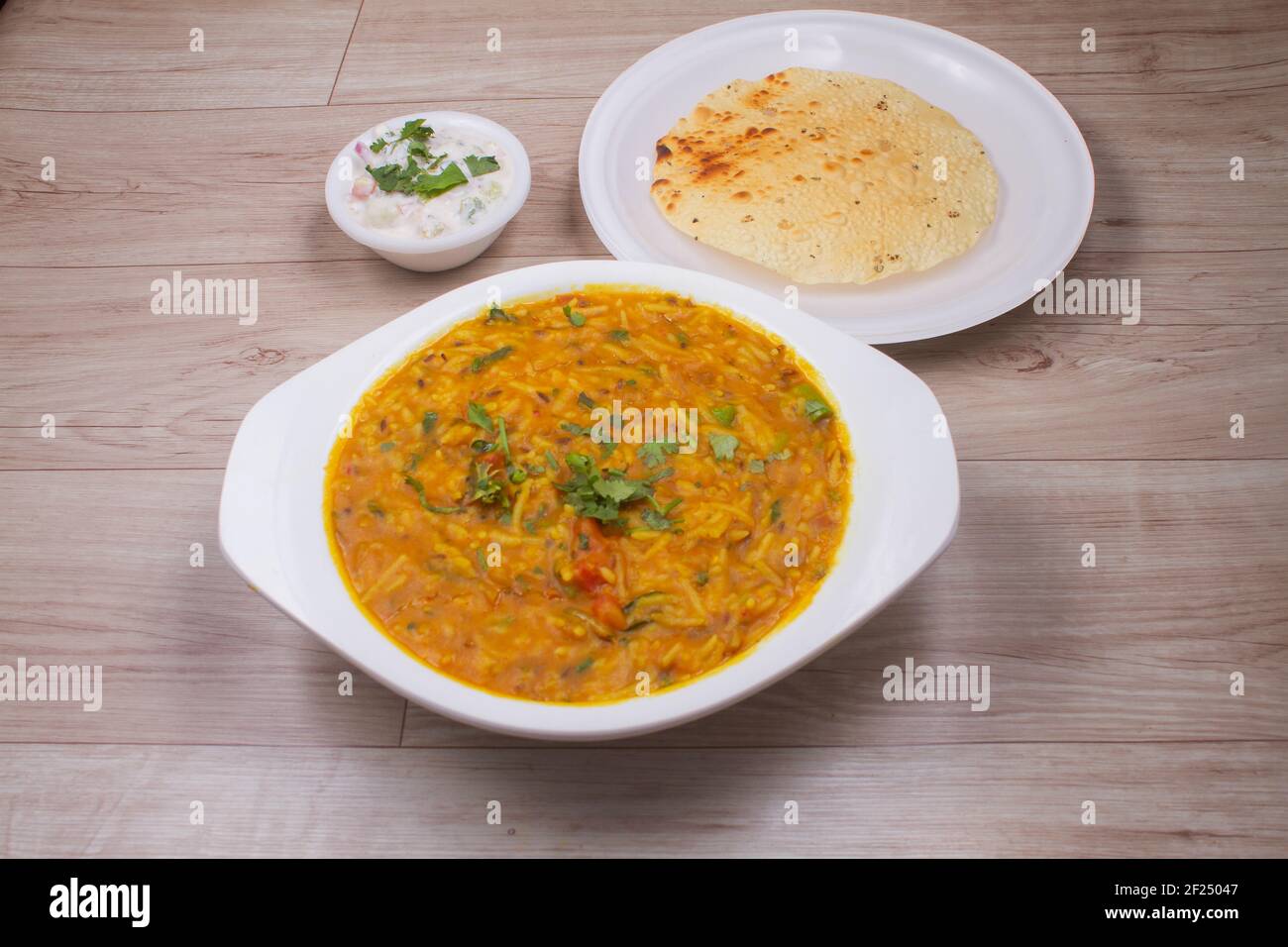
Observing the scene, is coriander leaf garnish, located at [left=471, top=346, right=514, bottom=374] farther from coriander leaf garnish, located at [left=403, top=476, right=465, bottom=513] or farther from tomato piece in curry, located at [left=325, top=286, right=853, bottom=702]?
coriander leaf garnish, located at [left=403, top=476, right=465, bottom=513]

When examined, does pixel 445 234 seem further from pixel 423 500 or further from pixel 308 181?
pixel 423 500

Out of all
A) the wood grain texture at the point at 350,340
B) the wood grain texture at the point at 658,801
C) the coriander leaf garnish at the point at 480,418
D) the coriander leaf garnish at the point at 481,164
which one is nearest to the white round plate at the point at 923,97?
the wood grain texture at the point at 350,340

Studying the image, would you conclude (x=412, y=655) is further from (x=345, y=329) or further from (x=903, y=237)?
(x=903, y=237)

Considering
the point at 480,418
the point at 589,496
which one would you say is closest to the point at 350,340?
the point at 480,418

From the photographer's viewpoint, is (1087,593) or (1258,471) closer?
(1087,593)

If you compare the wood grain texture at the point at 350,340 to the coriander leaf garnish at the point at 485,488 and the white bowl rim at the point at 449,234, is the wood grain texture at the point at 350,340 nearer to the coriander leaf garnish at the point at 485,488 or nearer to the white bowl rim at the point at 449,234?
the white bowl rim at the point at 449,234

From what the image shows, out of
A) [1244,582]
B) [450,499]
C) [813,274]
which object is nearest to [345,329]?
[450,499]

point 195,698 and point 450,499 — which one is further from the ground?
point 450,499
